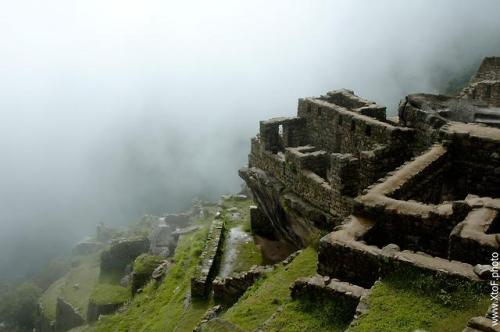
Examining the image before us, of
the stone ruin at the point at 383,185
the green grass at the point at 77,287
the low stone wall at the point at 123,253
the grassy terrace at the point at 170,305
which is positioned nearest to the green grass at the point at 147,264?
the grassy terrace at the point at 170,305

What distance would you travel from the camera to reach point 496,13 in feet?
198

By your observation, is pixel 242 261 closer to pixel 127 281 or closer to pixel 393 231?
pixel 393 231

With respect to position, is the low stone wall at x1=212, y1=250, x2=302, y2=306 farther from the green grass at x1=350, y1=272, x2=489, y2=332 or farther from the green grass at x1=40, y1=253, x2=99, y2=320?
the green grass at x1=40, y1=253, x2=99, y2=320

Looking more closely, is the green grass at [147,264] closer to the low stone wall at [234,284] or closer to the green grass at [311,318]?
the low stone wall at [234,284]

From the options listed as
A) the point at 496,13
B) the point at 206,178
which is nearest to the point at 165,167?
the point at 206,178

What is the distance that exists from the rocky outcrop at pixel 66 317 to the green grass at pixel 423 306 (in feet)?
111

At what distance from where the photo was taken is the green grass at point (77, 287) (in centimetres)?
4700

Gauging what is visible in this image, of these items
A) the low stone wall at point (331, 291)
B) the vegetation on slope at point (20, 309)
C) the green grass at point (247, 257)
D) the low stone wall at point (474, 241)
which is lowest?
the vegetation on slope at point (20, 309)

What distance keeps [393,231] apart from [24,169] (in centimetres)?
16849

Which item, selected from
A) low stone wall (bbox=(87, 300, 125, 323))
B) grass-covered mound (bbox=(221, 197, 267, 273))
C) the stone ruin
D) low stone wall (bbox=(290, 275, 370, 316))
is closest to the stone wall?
the stone ruin

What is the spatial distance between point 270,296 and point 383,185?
5062mm

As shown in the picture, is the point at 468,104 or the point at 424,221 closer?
the point at 424,221

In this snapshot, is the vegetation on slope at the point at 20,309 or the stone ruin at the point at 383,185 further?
the vegetation on slope at the point at 20,309

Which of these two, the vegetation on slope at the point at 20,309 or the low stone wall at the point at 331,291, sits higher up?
the low stone wall at the point at 331,291
